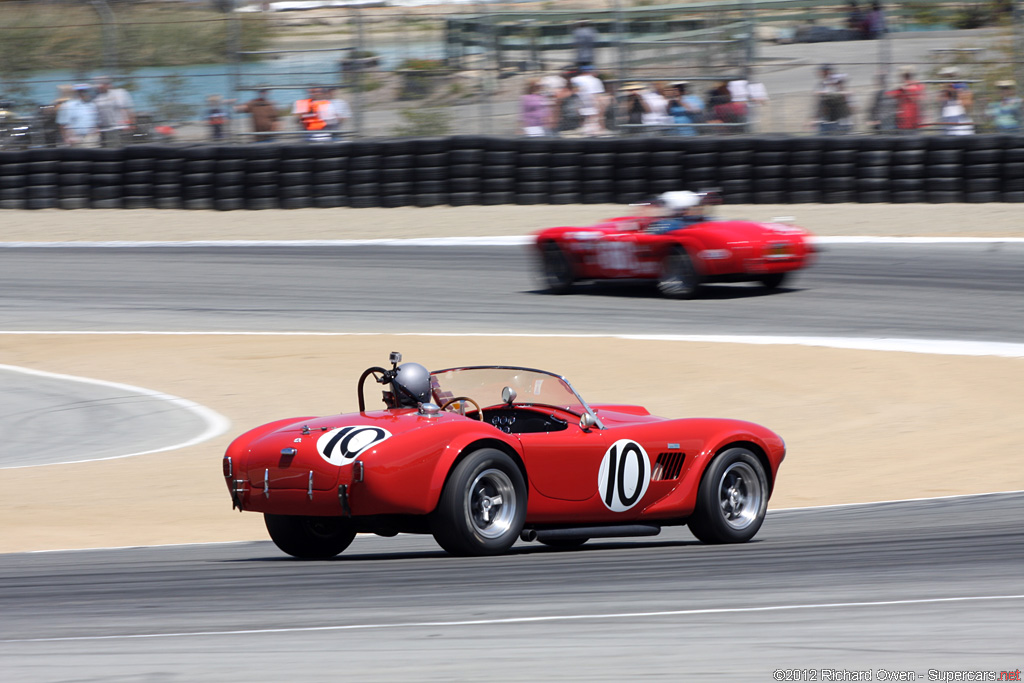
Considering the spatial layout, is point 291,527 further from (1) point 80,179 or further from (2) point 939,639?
(1) point 80,179

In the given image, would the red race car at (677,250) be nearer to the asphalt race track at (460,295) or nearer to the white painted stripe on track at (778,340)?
the asphalt race track at (460,295)

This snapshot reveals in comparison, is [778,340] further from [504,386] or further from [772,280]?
[504,386]

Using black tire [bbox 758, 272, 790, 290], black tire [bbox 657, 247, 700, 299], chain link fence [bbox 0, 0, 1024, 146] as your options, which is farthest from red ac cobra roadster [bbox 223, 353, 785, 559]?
chain link fence [bbox 0, 0, 1024, 146]

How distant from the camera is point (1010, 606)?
15.2ft

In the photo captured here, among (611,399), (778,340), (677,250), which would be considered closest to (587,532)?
(611,399)

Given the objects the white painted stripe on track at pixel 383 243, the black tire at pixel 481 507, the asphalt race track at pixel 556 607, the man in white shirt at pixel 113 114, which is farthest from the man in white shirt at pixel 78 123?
the black tire at pixel 481 507

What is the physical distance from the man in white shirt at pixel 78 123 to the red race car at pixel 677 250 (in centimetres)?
835

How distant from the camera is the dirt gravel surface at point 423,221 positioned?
→ 1795 centimetres

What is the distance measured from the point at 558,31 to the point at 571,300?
6.71m

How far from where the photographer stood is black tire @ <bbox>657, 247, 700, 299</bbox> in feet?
49.1

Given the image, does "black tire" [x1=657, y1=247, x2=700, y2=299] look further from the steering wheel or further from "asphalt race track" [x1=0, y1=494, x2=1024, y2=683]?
the steering wheel

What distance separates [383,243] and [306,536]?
12746mm

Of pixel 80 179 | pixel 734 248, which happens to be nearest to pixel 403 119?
pixel 80 179

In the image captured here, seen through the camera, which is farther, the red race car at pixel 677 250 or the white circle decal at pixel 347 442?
the red race car at pixel 677 250
